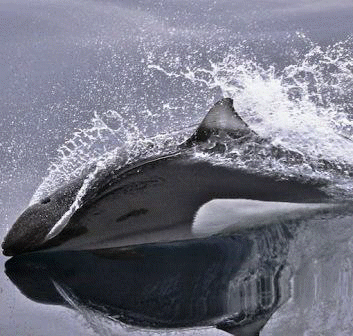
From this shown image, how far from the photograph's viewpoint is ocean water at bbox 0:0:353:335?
8.02 meters

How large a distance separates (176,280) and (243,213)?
2.86 feet

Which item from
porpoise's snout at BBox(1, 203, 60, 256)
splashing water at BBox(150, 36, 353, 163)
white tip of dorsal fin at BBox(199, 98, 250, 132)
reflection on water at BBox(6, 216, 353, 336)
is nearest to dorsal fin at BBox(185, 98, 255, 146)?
white tip of dorsal fin at BBox(199, 98, 250, 132)

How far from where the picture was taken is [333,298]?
7.94 metres

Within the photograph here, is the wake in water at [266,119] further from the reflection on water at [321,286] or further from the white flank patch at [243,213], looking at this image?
the reflection on water at [321,286]

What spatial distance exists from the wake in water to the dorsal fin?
16 centimetres

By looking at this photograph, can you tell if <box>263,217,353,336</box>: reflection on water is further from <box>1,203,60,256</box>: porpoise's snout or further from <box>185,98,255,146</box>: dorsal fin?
<box>1,203,60,256</box>: porpoise's snout

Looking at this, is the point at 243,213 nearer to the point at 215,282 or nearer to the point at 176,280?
the point at 215,282

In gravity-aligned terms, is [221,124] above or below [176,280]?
above

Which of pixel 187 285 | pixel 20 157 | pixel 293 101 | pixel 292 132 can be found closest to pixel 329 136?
pixel 292 132

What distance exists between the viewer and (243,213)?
8750 millimetres

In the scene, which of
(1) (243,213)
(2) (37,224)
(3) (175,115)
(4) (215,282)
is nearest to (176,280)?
(4) (215,282)

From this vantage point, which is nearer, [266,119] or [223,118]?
[223,118]

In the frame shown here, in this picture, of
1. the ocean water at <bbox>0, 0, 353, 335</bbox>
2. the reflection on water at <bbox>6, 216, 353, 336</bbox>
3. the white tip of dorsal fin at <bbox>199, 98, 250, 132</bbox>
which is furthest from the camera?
the white tip of dorsal fin at <bbox>199, 98, 250, 132</bbox>

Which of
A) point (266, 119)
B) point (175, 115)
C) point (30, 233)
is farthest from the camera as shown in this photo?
point (175, 115)
